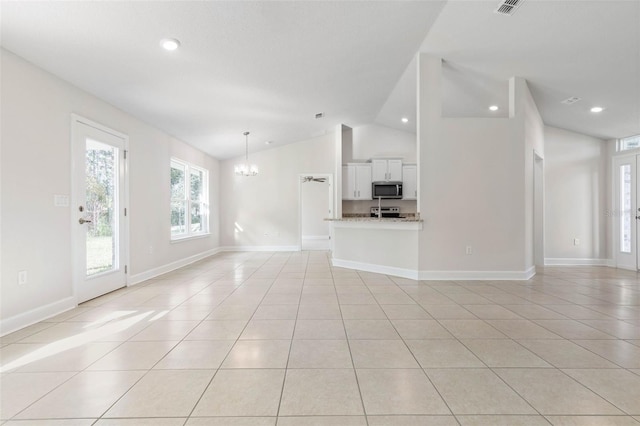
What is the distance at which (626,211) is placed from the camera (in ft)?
18.8

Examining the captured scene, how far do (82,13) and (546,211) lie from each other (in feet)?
24.3

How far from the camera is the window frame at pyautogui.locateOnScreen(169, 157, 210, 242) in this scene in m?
5.95

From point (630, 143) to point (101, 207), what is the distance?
884cm

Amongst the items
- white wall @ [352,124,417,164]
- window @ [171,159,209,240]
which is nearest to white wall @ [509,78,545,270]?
white wall @ [352,124,417,164]

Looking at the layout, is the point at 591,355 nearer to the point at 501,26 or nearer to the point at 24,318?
the point at 501,26

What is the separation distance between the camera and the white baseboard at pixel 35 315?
262 cm

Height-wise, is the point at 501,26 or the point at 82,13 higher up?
the point at 501,26

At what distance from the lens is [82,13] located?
236cm

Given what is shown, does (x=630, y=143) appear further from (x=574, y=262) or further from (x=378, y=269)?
(x=378, y=269)

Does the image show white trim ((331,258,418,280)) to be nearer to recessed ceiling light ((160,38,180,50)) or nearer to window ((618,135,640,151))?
recessed ceiling light ((160,38,180,50))

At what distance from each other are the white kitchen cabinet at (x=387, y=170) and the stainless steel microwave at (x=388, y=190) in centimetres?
15

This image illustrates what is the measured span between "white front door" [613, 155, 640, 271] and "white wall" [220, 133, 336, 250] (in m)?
5.87

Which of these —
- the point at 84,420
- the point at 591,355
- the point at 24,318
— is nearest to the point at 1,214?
the point at 24,318

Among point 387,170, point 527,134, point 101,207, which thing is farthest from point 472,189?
point 101,207
